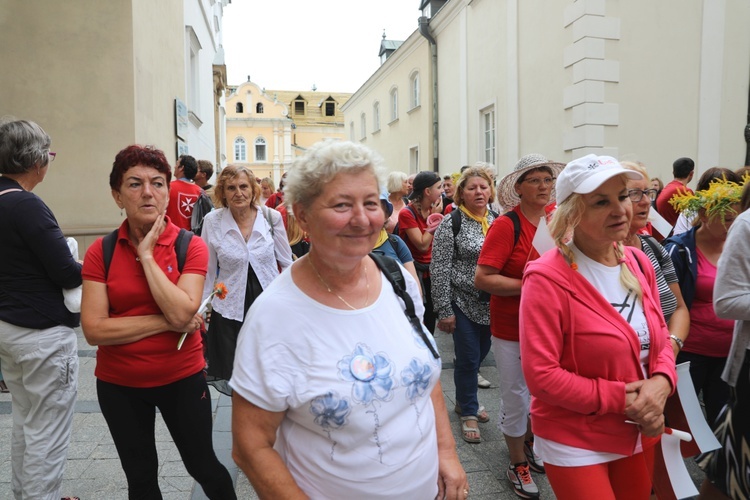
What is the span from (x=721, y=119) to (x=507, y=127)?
4628 mm

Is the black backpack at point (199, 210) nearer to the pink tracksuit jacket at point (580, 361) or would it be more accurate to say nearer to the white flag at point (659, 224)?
the white flag at point (659, 224)

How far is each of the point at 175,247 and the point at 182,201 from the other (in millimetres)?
4405

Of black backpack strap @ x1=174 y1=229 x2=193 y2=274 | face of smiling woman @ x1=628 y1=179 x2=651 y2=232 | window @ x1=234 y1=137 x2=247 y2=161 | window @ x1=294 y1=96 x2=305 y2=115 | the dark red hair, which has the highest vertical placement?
window @ x1=294 y1=96 x2=305 y2=115

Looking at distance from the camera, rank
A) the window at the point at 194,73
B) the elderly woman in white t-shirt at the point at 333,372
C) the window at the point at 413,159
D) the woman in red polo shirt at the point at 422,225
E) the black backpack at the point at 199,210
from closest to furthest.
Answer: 1. the elderly woman in white t-shirt at the point at 333,372
2. the woman in red polo shirt at the point at 422,225
3. the black backpack at the point at 199,210
4. the window at the point at 194,73
5. the window at the point at 413,159

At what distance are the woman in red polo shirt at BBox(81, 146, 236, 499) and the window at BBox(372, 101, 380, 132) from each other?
81.0 feet

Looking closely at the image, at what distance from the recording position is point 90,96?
313 inches

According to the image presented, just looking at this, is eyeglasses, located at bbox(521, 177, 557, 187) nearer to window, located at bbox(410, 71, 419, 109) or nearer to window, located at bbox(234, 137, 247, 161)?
window, located at bbox(410, 71, 419, 109)

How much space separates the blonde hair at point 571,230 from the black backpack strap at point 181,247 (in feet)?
5.69

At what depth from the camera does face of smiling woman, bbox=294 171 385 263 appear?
1.74 metres

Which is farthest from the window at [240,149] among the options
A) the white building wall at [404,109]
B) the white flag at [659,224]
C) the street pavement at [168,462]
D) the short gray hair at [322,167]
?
the short gray hair at [322,167]

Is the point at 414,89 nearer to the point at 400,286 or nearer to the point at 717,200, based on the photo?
the point at 717,200

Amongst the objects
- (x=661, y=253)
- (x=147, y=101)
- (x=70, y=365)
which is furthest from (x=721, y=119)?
(x=70, y=365)

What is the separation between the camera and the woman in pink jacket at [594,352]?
7.16 feet

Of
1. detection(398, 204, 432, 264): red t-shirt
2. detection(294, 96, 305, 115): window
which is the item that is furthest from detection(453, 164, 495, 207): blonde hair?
detection(294, 96, 305, 115): window
